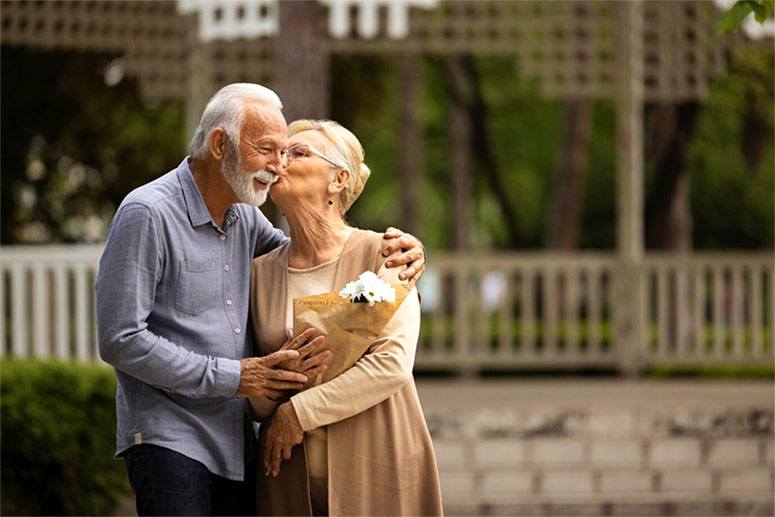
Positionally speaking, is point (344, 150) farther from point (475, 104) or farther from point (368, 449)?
point (475, 104)

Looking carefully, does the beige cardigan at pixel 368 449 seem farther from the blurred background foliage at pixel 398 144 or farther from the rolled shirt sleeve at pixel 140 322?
the blurred background foliage at pixel 398 144

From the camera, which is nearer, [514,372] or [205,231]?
[205,231]

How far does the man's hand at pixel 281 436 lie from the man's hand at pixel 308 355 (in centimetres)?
10

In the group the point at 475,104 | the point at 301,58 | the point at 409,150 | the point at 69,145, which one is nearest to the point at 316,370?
the point at 301,58

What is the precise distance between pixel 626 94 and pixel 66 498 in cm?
539

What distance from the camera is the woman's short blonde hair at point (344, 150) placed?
3.72 m

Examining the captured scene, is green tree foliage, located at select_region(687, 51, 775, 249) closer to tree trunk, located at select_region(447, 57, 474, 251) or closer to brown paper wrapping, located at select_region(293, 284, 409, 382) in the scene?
tree trunk, located at select_region(447, 57, 474, 251)

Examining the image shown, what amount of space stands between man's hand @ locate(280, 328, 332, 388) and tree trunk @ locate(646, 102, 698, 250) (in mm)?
9845

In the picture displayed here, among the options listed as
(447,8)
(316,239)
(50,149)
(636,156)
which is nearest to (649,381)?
(636,156)

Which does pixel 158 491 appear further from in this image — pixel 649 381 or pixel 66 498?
pixel 649 381

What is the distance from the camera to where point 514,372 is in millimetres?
12367

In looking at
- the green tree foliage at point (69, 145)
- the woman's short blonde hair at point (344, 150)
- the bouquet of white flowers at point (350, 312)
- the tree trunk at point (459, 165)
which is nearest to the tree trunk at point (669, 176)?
the tree trunk at point (459, 165)

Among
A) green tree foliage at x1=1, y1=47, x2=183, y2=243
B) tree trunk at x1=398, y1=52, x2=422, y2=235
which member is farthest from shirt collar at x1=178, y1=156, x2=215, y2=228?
tree trunk at x1=398, y1=52, x2=422, y2=235

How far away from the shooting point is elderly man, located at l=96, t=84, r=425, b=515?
3422 mm
